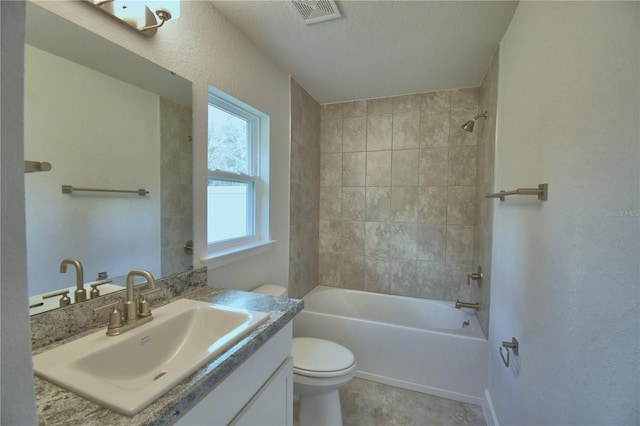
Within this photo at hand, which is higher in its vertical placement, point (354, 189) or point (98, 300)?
point (354, 189)

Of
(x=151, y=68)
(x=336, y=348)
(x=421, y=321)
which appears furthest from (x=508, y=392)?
(x=151, y=68)

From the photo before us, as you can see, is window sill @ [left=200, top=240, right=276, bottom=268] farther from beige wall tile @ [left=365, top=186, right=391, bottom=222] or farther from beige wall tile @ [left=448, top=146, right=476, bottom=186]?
beige wall tile @ [left=448, top=146, right=476, bottom=186]

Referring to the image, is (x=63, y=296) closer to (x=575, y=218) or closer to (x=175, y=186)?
(x=175, y=186)

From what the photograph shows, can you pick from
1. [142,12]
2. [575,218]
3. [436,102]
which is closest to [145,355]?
[142,12]

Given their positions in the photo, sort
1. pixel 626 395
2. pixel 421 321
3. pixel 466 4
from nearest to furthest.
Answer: pixel 626 395, pixel 466 4, pixel 421 321

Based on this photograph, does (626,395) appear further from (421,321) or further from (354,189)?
(354,189)

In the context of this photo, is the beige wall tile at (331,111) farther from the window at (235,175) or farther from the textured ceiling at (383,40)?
the window at (235,175)

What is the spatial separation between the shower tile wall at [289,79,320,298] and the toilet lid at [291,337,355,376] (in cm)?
65

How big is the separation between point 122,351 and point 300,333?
163cm

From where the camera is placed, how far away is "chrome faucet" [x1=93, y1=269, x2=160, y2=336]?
860mm

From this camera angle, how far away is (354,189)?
2799 millimetres

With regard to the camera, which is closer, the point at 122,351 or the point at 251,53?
the point at 122,351

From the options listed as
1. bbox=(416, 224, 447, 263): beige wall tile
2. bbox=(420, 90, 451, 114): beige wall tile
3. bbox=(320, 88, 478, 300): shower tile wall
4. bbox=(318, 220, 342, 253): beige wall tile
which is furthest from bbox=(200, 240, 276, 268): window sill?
bbox=(420, 90, 451, 114): beige wall tile

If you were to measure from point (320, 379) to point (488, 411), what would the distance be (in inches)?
45.2
